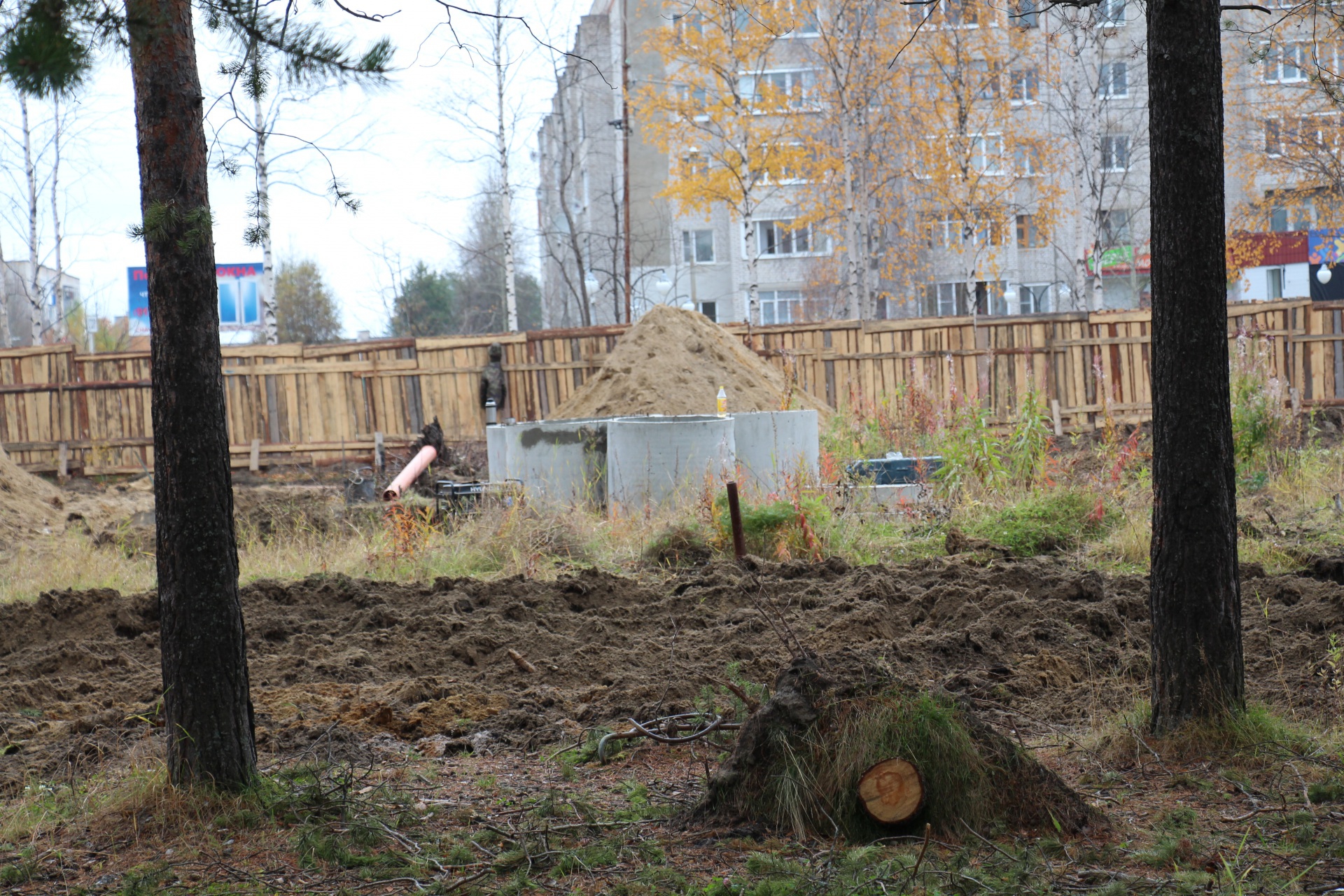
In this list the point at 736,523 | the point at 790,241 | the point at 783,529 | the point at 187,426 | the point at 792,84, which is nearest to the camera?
the point at 187,426

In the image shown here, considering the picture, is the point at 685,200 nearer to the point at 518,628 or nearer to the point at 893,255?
the point at 893,255

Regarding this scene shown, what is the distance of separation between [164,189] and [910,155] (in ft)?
74.5

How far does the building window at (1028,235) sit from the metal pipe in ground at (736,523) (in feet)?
64.8

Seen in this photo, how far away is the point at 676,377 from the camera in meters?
13.4

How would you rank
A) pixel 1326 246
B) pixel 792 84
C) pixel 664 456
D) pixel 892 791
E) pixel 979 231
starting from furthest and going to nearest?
pixel 792 84 < pixel 1326 246 < pixel 979 231 < pixel 664 456 < pixel 892 791

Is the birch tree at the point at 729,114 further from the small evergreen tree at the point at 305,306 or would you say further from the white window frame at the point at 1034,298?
the small evergreen tree at the point at 305,306

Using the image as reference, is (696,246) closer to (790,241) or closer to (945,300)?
(790,241)

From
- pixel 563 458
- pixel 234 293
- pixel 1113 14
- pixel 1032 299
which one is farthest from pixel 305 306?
pixel 1113 14

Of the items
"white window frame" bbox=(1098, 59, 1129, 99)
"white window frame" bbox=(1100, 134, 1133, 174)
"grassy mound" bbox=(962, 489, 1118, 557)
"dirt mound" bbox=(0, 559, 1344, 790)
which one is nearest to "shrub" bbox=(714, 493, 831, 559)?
"dirt mound" bbox=(0, 559, 1344, 790)

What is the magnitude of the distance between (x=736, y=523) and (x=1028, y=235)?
917 inches

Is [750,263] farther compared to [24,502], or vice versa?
[750,263]

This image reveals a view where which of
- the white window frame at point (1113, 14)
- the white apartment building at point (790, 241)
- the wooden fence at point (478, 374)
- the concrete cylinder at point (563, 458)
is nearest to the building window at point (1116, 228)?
the white apartment building at point (790, 241)

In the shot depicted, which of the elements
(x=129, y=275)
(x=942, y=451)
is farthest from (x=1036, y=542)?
(x=129, y=275)

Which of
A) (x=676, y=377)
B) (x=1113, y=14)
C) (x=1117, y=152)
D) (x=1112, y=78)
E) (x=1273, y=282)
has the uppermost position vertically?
(x=1117, y=152)
